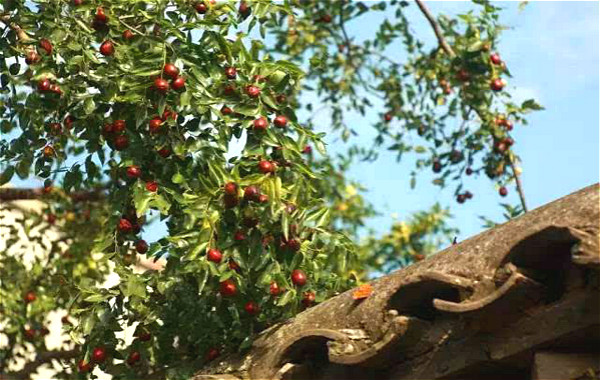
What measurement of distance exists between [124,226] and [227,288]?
73cm

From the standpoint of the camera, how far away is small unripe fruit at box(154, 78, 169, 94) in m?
5.60

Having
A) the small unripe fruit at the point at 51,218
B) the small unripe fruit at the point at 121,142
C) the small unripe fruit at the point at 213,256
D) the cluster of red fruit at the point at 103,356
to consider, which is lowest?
the cluster of red fruit at the point at 103,356

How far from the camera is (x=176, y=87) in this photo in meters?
5.64

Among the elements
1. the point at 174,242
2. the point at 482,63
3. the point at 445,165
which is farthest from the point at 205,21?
the point at 445,165

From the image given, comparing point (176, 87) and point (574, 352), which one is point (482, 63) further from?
point (574, 352)

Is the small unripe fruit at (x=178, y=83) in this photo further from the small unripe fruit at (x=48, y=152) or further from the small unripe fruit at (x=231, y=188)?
the small unripe fruit at (x=48, y=152)

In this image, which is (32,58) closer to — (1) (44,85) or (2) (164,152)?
(1) (44,85)

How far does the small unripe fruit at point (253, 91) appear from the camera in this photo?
18.8 feet

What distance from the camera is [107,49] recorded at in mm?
5859

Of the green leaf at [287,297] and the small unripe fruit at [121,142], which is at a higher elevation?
the small unripe fruit at [121,142]

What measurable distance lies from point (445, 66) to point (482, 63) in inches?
38.8

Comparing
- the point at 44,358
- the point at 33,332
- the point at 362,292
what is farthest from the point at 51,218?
the point at 362,292

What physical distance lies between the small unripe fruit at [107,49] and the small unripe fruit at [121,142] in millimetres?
416

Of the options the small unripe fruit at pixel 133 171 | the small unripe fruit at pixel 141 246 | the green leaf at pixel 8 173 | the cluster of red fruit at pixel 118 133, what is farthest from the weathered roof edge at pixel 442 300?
the green leaf at pixel 8 173
